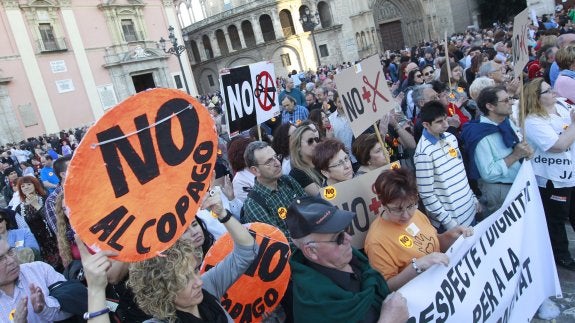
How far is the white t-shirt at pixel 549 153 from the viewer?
12.0 feet

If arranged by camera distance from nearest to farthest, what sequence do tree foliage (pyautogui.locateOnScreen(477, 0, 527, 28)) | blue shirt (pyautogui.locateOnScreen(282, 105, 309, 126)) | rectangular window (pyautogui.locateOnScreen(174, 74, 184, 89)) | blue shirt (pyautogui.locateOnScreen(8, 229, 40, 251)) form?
blue shirt (pyautogui.locateOnScreen(8, 229, 40, 251)), blue shirt (pyautogui.locateOnScreen(282, 105, 309, 126)), rectangular window (pyautogui.locateOnScreen(174, 74, 184, 89)), tree foliage (pyautogui.locateOnScreen(477, 0, 527, 28))

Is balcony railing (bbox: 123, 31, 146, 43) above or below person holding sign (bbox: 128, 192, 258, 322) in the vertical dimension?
above

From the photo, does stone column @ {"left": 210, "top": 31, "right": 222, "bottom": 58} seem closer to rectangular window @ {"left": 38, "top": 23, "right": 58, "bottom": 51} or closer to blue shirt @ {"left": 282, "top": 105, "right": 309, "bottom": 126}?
rectangular window @ {"left": 38, "top": 23, "right": 58, "bottom": 51}

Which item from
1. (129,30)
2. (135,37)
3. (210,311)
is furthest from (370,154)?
(129,30)

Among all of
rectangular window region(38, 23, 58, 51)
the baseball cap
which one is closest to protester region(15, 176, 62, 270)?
the baseball cap

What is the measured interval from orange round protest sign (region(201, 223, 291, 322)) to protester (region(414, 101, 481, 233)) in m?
1.44

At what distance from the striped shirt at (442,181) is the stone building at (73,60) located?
29108 millimetres

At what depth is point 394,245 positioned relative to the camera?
8.42ft

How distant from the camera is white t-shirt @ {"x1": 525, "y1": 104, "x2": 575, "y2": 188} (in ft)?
12.0

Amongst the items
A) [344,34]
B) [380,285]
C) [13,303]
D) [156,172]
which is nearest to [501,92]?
[380,285]

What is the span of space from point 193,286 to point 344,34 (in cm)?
3913

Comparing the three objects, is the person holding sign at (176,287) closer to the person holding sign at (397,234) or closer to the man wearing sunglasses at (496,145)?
the person holding sign at (397,234)

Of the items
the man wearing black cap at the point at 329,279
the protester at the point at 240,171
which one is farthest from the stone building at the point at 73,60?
the man wearing black cap at the point at 329,279

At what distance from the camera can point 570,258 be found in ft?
12.3
